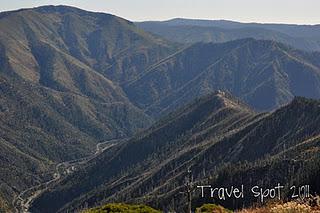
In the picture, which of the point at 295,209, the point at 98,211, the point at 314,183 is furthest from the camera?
the point at 314,183

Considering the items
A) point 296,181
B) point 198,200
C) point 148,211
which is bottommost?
point 198,200

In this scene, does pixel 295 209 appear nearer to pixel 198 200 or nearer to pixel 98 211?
pixel 98 211

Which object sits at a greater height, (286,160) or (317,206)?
(317,206)

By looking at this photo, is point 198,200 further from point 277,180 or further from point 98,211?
point 98,211

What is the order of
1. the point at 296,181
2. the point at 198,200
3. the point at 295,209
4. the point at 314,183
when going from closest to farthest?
the point at 295,209
the point at 314,183
the point at 296,181
the point at 198,200

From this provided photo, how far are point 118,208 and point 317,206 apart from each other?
23.3m

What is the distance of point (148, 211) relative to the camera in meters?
45.0

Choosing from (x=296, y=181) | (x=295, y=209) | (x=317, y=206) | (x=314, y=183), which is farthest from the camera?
(x=296, y=181)

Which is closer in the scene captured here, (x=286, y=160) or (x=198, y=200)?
(x=198, y=200)

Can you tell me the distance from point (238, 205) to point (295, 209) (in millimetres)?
142394

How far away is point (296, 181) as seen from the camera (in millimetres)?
154625

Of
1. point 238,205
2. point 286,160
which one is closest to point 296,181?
point 238,205

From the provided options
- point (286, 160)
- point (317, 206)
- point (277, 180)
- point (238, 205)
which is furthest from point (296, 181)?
point (317, 206)

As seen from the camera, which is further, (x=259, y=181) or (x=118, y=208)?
(x=259, y=181)
